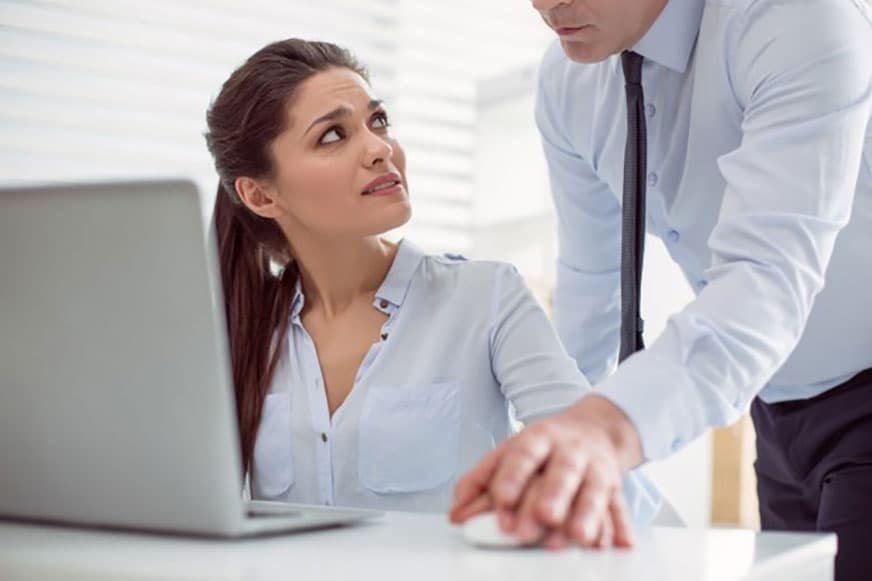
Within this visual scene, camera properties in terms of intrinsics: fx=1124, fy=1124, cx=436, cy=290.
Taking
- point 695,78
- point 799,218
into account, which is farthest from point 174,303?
point 695,78

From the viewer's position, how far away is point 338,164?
1.65 m

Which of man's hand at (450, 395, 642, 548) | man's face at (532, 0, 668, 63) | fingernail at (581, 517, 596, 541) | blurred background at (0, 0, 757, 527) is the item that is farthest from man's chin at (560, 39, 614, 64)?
blurred background at (0, 0, 757, 527)

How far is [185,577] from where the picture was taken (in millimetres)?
688

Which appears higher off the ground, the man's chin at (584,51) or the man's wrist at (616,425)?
the man's chin at (584,51)

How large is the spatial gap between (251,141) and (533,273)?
1530 millimetres

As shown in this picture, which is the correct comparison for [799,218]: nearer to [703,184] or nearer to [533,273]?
[703,184]

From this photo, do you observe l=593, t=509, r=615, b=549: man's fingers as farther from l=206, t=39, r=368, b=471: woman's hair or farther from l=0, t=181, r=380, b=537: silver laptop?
l=206, t=39, r=368, b=471: woman's hair

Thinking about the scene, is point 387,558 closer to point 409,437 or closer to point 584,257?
point 409,437

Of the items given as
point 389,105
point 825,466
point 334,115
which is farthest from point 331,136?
point 389,105

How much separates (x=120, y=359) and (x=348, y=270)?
0.91 metres

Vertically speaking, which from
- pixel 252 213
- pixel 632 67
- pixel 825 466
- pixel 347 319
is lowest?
pixel 825 466

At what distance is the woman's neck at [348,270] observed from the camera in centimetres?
167

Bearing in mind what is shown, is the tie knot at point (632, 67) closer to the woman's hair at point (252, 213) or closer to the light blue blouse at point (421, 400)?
the light blue blouse at point (421, 400)

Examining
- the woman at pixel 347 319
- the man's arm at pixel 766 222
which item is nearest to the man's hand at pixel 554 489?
the man's arm at pixel 766 222
